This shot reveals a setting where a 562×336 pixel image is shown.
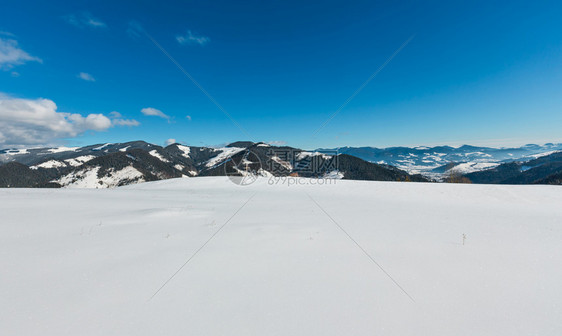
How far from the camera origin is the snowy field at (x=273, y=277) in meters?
2.75

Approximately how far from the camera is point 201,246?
511cm

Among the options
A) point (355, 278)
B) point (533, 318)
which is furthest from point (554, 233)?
point (355, 278)

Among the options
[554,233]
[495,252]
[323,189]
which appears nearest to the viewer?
[495,252]

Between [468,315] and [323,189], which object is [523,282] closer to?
[468,315]

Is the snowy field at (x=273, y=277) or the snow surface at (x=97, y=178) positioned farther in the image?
the snow surface at (x=97, y=178)

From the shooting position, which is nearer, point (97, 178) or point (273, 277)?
point (273, 277)

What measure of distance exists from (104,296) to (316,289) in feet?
10.6

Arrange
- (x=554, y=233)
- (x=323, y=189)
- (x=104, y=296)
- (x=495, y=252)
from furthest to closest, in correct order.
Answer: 1. (x=323, y=189)
2. (x=554, y=233)
3. (x=495, y=252)
4. (x=104, y=296)

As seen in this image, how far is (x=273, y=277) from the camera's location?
3.79 metres

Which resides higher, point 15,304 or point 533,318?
point 15,304

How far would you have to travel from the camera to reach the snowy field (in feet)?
9.01

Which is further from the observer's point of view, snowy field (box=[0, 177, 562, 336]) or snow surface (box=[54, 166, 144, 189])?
snow surface (box=[54, 166, 144, 189])

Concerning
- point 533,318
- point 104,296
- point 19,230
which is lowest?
point 533,318

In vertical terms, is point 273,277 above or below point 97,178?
above
